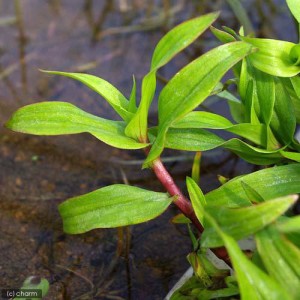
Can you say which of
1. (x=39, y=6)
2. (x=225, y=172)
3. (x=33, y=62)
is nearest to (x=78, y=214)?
(x=225, y=172)

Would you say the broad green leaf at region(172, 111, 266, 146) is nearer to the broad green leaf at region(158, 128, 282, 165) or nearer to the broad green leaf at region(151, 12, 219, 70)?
the broad green leaf at region(158, 128, 282, 165)

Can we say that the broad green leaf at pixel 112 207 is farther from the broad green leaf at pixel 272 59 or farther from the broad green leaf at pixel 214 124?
the broad green leaf at pixel 272 59

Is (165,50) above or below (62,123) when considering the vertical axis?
above

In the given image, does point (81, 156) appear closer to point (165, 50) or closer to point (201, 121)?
point (201, 121)

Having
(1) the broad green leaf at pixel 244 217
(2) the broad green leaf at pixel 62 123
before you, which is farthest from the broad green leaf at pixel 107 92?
(1) the broad green leaf at pixel 244 217

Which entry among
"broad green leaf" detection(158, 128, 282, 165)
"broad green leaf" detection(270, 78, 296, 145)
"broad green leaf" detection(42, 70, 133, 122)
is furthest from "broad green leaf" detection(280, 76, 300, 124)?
"broad green leaf" detection(42, 70, 133, 122)

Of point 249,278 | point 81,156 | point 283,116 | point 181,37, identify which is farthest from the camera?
point 81,156

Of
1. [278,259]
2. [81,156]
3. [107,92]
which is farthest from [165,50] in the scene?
[81,156]

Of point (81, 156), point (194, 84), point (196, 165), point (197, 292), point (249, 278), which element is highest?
point (194, 84)
